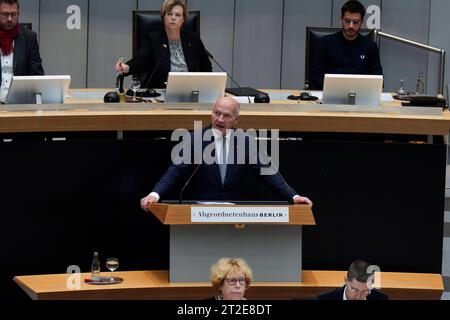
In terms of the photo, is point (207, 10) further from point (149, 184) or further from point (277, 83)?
point (149, 184)

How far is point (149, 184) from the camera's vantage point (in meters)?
6.30

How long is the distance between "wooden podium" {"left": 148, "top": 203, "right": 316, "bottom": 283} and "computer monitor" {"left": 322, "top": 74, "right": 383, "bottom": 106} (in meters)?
1.35

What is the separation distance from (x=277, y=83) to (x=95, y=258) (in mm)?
5386

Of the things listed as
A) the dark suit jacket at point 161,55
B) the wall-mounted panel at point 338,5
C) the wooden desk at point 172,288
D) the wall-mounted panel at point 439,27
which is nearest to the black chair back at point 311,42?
the dark suit jacket at point 161,55

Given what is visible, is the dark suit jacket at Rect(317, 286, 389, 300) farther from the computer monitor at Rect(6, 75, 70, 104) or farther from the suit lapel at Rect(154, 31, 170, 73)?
the suit lapel at Rect(154, 31, 170, 73)

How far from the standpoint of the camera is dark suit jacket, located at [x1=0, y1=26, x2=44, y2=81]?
24.4 ft

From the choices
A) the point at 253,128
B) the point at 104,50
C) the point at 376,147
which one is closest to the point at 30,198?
the point at 253,128

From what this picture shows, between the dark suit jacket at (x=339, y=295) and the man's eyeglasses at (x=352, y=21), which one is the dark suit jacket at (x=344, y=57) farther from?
the dark suit jacket at (x=339, y=295)

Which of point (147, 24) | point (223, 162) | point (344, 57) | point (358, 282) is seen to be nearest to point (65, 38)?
point (147, 24)

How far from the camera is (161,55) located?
7902mm

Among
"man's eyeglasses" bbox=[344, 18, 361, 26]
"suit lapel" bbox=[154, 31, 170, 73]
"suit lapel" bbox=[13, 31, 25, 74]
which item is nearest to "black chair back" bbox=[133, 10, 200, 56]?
"suit lapel" bbox=[154, 31, 170, 73]

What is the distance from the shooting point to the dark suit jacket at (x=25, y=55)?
24.4 ft

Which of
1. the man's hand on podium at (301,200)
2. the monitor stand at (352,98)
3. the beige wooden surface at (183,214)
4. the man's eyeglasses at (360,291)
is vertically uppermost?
the monitor stand at (352,98)

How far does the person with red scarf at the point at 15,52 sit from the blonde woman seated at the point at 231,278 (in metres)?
2.71
